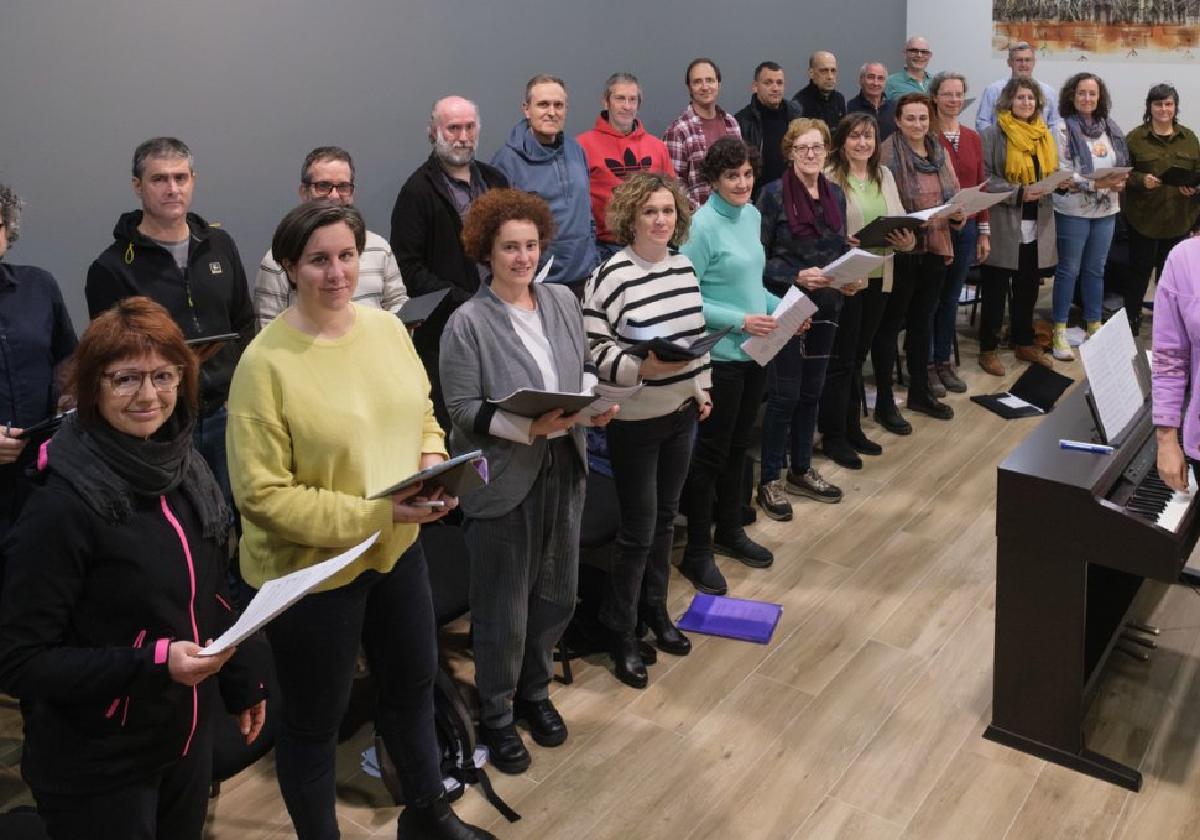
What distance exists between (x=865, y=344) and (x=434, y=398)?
2215 millimetres

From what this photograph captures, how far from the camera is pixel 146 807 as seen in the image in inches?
77.4

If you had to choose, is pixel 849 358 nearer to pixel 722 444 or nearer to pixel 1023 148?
pixel 722 444

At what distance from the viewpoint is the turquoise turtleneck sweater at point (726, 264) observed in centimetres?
381

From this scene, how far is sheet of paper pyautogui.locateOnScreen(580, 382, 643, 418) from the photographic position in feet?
9.77

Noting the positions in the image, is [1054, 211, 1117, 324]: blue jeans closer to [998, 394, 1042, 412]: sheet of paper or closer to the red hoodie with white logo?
[998, 394, 1042, 412]: sheet of paper

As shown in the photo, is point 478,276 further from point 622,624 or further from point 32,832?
point 32,832

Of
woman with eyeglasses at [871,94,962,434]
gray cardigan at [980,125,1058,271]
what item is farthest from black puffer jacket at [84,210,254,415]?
gray cardigan at [980,125,1058,271]

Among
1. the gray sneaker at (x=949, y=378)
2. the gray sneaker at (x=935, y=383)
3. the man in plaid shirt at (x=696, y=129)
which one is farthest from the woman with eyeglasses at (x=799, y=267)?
the gray sneaker at (x=949, y=378)

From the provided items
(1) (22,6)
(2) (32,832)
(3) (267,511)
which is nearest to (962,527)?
(3) (267,511)

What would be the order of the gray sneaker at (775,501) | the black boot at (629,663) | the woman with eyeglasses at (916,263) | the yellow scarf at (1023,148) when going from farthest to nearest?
the yellow scarf at (1023,148), the woman with eyeglasses at (916,263), the gray sneaker at (775,501), the black boot at (629,663)

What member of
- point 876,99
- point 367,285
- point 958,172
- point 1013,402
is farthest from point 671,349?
point 876,99

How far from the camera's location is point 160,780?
2021 mm

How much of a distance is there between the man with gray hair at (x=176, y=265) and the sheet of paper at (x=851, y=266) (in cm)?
211

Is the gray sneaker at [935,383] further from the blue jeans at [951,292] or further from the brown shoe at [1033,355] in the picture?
the brown shoe at [1033,355]
